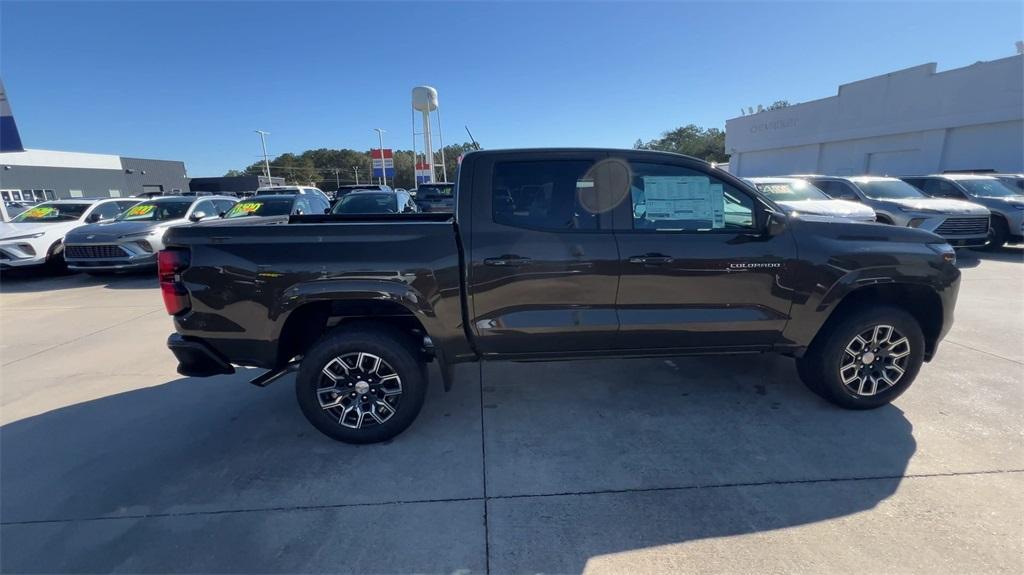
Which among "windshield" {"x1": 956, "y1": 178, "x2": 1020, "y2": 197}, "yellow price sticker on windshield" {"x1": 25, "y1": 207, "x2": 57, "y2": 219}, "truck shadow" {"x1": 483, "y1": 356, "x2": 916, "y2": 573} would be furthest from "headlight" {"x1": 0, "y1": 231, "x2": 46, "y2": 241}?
"windshield" {"x1": 956, "y1": 178, "x2": 1020, "y2": 197}

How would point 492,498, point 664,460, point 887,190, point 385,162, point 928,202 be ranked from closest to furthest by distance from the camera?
point 492,498
point 664,460
point 928,202
point 887,190
point 385,162

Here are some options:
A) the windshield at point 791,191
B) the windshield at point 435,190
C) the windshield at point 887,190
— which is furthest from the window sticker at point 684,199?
the windshield at point 435,190

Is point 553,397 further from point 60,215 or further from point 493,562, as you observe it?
point 60,215

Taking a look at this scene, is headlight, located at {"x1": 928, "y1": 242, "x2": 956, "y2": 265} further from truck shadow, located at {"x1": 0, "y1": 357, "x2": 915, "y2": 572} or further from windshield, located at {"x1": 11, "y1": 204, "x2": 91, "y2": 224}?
windshield, located at {"x1": 11, "y1": 204, "x2": 91, "y2": 224}

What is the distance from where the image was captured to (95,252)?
866 cm

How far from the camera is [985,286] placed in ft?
24.2

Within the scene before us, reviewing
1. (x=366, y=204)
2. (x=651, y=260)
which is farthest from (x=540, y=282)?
(x=366, y=204)

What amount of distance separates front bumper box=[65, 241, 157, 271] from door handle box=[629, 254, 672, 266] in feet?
31.3

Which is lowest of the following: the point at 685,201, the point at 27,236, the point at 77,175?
the point at 27,236

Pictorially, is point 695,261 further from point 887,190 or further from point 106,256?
point 887,190

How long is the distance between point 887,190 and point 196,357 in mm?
13776

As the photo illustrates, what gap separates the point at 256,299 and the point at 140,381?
2.44m

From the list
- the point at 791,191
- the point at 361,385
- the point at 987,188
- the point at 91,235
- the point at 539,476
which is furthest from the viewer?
the point at 987,188

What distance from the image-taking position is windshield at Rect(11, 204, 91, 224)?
1013 cm
